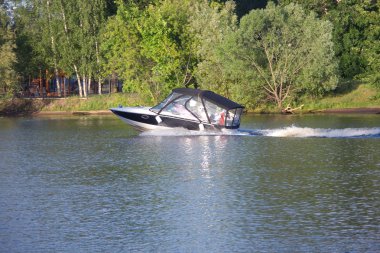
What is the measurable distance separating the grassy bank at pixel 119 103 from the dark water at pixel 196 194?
29.1m

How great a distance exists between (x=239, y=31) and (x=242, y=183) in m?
46.2

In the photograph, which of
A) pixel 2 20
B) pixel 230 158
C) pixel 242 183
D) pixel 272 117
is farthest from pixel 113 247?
pixel 2 20

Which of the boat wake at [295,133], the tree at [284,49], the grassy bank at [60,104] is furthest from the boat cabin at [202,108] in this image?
the grassy bank at [60,104]

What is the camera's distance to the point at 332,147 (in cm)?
3978

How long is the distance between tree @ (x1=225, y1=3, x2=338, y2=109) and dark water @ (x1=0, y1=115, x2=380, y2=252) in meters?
27.0

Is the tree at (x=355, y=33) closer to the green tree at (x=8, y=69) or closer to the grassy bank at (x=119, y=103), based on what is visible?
the grassy bank at (x=119, y=103)

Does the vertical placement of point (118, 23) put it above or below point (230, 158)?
above

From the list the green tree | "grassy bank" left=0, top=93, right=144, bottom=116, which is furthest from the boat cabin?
the green tree

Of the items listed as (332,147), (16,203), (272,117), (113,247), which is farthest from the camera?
(272,117)

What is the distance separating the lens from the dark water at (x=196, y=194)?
19250 mm

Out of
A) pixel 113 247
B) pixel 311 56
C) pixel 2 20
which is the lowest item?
pixel 113 247

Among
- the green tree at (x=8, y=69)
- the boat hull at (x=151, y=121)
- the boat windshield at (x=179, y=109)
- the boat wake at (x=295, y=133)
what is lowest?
the boat wake at (x=295, y=133)

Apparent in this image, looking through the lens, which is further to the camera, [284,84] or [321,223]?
[284,84]

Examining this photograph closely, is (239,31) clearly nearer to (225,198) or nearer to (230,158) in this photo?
(230,158)
